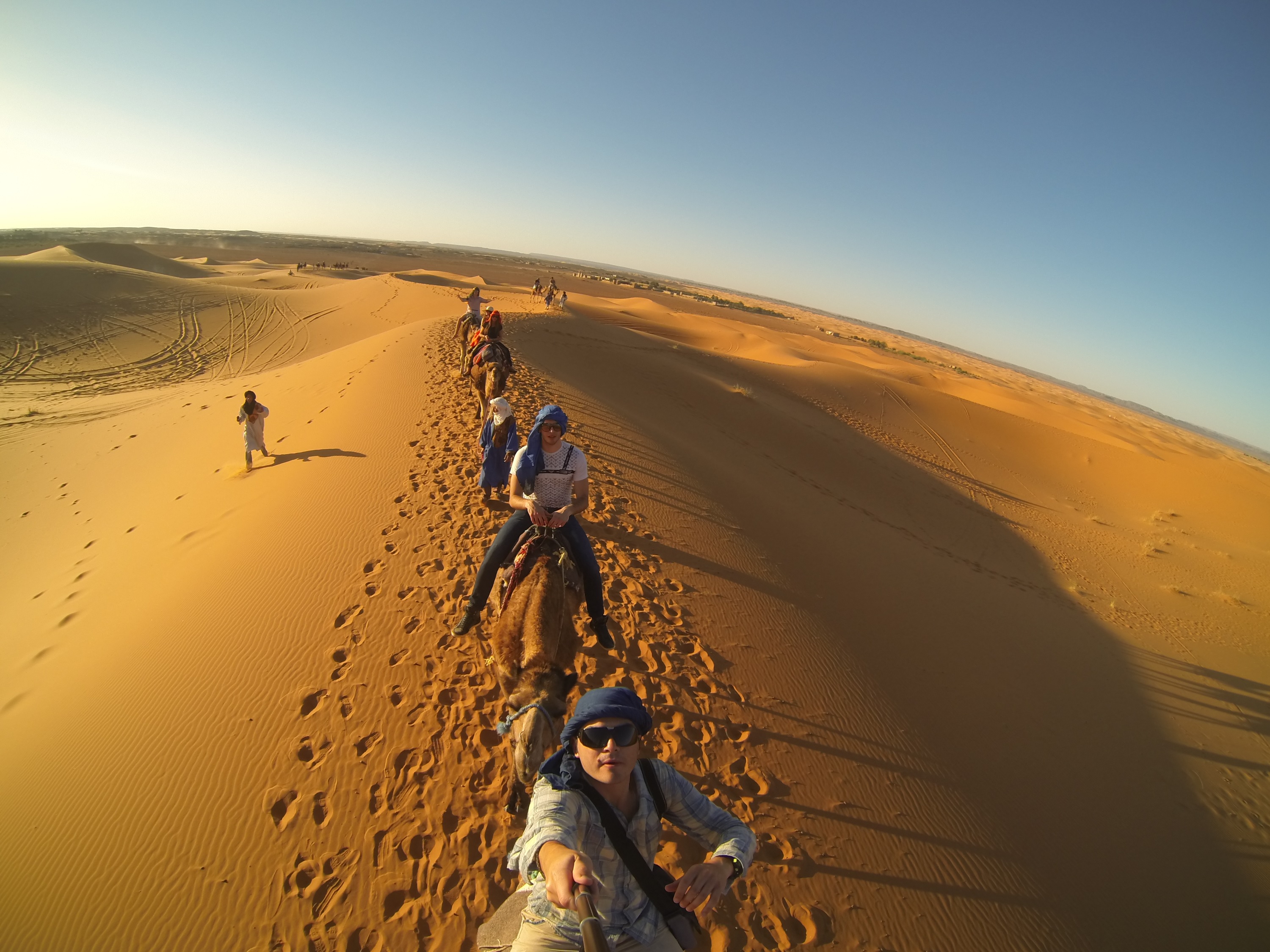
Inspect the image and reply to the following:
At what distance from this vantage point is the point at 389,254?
343ft

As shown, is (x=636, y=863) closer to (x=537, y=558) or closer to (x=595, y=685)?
(x=537, y=558)

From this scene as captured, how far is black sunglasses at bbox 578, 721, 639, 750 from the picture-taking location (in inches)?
81.5

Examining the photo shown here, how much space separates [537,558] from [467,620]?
114 cm

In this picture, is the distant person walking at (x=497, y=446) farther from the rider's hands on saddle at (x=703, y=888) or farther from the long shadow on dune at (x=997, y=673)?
the rider's hands on saddle at (x=703, y=888)

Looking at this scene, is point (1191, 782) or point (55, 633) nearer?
point (55, 633)

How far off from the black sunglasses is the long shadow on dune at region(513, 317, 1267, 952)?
306cm

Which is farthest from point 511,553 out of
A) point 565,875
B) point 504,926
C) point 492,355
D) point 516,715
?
point 492,355

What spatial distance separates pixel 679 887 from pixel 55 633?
Answer: 821 centimetres

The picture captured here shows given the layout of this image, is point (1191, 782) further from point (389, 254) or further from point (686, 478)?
point (389, 254)

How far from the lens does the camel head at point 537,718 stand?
3.06 m

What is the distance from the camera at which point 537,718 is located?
10.3 feet

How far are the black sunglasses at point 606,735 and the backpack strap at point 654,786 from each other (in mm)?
227

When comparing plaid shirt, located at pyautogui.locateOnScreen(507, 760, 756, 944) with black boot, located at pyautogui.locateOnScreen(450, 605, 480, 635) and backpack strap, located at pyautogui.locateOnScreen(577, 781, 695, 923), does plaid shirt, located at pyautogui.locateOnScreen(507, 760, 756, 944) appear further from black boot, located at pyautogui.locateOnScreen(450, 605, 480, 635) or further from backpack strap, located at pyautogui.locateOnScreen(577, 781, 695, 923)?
black boot, located at pyautogui.locateOnScreen(450, 605, 480, 635)

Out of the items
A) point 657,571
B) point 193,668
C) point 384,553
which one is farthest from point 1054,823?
point 193,668
